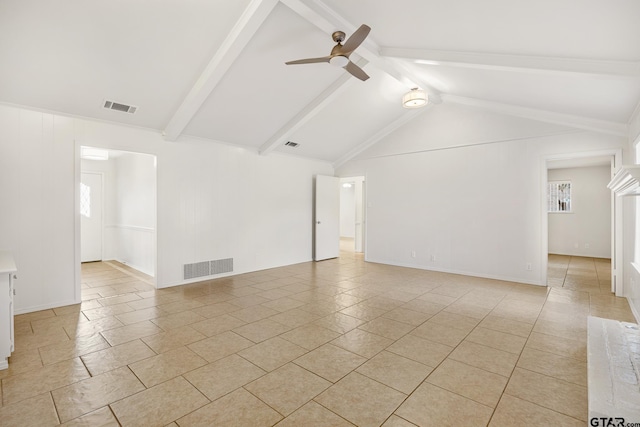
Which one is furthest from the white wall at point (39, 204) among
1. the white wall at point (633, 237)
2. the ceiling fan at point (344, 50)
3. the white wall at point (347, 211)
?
the white wall at point (347, 211)

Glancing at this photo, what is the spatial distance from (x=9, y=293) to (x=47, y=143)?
231 centimetres

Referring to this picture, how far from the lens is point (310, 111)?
17.0ft

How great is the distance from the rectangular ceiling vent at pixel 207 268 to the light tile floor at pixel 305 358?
62cm

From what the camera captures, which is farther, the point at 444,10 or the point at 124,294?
the point at 124,294

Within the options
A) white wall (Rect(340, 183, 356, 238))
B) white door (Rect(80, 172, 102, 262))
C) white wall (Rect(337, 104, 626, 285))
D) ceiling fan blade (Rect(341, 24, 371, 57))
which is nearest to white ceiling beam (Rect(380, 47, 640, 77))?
ceiling fan blade (Rect(341, 24, 371, 57))

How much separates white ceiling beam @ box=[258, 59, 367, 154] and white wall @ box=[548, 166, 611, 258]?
748cm

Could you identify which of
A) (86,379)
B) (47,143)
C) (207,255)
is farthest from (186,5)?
(207,255)

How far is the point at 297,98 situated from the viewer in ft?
16.1

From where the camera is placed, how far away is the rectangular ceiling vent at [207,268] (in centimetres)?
527

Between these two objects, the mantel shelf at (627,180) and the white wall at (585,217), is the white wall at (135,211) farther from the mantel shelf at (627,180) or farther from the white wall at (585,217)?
the white wall at (585,217)

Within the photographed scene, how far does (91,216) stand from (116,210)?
1.85 feet


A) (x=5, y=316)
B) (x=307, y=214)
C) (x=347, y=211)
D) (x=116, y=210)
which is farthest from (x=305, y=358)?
(x=347, y=211)

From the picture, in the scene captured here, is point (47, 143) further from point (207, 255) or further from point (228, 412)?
point (228, 412)

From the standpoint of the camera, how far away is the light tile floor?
1939 millimetres
